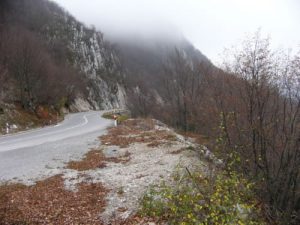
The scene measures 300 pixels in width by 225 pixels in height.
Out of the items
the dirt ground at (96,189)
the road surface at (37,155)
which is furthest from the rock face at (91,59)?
the dirt ground at (96,189)

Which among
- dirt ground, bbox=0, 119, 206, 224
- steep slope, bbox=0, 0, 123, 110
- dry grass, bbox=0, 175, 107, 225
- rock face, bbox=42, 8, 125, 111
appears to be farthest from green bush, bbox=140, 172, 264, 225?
rock face, bbox=42, 8, 125, 111

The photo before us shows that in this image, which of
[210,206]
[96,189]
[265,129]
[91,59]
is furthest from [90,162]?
[91,59]

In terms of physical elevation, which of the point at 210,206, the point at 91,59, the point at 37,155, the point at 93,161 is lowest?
the point at 93,161

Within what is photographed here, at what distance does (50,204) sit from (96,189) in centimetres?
178

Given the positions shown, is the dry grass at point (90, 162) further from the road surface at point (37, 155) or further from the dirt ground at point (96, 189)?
the road surface at point (37, 155)

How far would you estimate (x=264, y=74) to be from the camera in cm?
1157

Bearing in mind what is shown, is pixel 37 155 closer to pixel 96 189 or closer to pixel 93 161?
pixel 93 161

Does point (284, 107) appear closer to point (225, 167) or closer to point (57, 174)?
point (225, 167)

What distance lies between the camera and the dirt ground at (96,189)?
921 cm

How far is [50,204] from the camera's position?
399 inches

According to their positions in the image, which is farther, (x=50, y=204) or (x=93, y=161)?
(x=93, y=161)

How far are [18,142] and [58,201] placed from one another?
43.4 ft

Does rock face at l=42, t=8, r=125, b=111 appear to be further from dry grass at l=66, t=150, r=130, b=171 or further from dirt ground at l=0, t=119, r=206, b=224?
dirt ground at l=0, t=119, r=206, b=224

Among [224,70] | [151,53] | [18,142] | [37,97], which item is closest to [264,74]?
[224,70]
